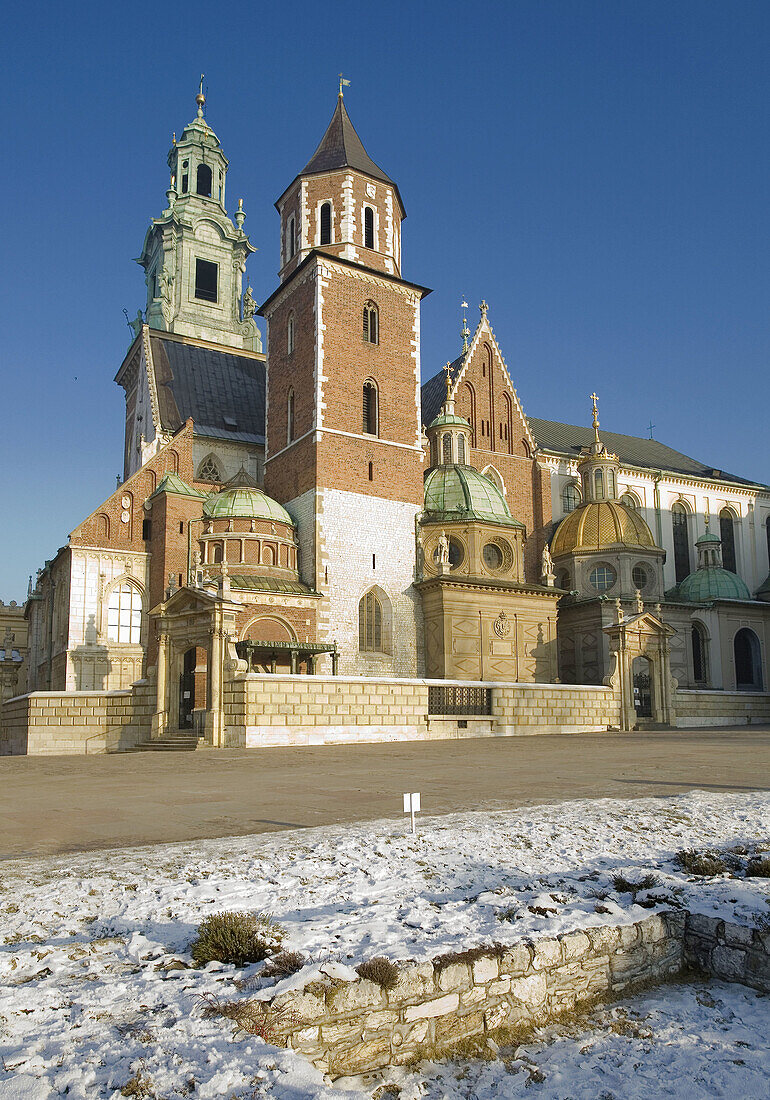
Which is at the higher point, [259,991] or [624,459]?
[624,459]

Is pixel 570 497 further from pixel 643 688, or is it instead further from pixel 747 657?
pixel 643 688

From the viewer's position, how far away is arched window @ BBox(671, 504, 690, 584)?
162 feet

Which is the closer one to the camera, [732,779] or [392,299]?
[732,779]

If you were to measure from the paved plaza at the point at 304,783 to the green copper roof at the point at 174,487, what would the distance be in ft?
52.6

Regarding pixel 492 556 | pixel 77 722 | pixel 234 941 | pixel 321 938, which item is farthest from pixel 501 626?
pixel 234 941

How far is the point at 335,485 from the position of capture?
111 ft

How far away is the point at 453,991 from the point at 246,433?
1501 inches

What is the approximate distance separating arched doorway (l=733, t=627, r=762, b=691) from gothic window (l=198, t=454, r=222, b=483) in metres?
27.5

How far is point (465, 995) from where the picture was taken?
4.40 m

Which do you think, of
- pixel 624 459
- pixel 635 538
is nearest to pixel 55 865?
pixel 635 538

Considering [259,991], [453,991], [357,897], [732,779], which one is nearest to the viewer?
[259,991]

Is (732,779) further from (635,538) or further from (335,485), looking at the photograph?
(635,538)

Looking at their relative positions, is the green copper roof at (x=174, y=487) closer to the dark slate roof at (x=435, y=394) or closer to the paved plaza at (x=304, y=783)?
the dark slate roof at (x=435, y=394)

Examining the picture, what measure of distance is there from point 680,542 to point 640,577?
388 inches
